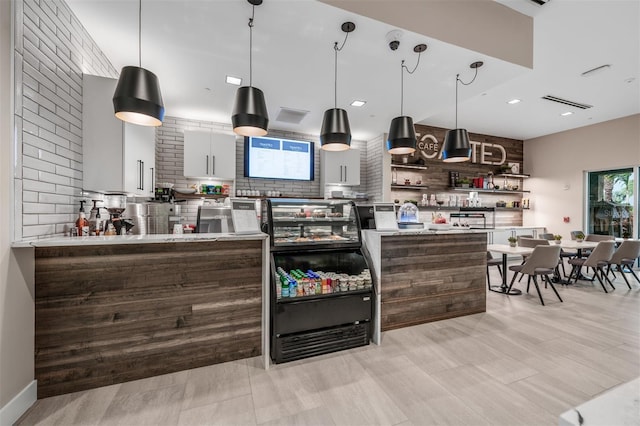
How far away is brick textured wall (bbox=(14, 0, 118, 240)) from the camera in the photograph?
6.18 ft

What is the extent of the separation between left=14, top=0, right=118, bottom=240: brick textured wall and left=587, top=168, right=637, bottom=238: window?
9.69 metres

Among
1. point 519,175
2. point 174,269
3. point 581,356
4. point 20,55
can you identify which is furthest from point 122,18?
point 519,175

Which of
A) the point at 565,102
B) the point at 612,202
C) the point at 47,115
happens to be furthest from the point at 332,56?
the point at 612,202

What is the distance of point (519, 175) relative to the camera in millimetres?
8109

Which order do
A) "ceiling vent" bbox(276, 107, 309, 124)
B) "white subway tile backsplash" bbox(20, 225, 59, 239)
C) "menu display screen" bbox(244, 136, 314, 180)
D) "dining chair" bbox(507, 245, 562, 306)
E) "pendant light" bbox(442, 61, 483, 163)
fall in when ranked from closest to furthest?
"white subway tile backsplash" bbox(20, 225, 59, 239) < "pendant light" bbox(442, 61, 483, 163) < "dining chair" bbox(507, 245, 562, 306) < "ceiling vent" bbox(276, 107, 309, 124) < "menu display screen" bbox(244, 136, 314, 180)

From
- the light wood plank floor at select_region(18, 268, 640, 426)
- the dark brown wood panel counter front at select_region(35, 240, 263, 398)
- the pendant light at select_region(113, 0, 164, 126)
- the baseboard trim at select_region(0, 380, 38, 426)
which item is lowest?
the light wood plank floor at select_region(18, 268, 640, 426)

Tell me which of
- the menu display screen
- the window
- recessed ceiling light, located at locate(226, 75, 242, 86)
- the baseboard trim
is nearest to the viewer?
the baseboard trim

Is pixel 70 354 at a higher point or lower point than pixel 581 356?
higher

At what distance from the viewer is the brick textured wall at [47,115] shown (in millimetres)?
1885

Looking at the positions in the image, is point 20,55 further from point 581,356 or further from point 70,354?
point 581,356

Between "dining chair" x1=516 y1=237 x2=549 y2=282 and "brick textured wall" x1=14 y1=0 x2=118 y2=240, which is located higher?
"brick textured wall" x1=14 y1=0 x2=118 y2=240

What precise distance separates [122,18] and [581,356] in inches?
207

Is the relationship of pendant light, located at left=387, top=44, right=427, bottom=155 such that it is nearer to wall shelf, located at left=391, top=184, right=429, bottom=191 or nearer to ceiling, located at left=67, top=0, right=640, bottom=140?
ceiling, located at left=67, top=0, right=640, bottom=140

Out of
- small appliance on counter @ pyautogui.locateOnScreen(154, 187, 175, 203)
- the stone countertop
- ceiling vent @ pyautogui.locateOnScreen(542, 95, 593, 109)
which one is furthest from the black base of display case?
ceiling vent @ pyautogui.locateOnScreen(542, 95, 593, 109)
